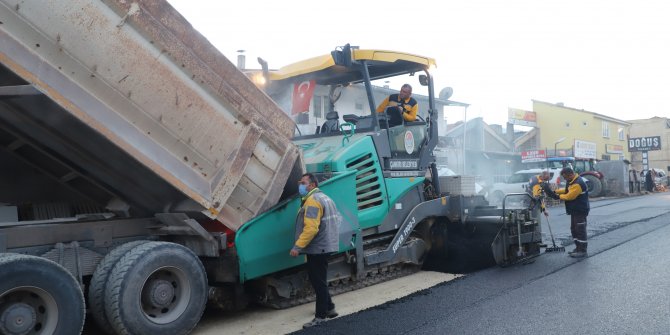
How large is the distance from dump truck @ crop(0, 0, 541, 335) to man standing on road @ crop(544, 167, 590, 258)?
3.64 m

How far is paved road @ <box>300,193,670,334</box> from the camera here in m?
4.48

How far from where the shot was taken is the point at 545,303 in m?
5.20

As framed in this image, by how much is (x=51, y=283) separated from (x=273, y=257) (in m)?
1.84

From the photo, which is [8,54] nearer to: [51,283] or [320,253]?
[51,283]

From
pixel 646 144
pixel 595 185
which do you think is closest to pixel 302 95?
pixel 595 185

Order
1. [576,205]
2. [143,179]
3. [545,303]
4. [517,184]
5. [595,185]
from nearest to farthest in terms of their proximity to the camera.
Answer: [143,179] < [545,303] < [576,205] < [517,184] < [595,185]

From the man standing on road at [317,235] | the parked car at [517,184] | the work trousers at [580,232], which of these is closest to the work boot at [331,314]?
the man standing on road at [317,235]

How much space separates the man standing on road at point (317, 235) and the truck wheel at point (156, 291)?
2.95 feet

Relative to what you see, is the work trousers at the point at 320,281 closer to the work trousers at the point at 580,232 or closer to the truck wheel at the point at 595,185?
the work trousers at the point at 580,232

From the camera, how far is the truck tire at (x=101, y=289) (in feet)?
13.0

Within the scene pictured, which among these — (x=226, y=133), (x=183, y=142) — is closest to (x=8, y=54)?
(x=183, y=142)

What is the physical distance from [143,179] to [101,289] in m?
0.89

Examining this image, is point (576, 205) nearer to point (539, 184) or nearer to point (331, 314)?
point (539, 184)

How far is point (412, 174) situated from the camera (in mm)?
6586
